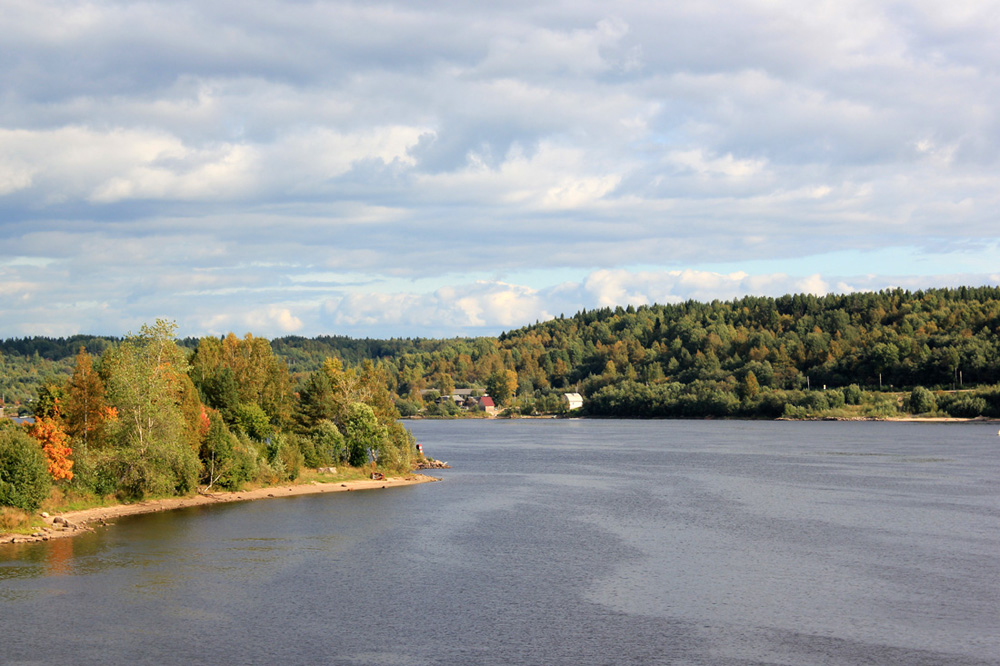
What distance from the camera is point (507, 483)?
66750mm

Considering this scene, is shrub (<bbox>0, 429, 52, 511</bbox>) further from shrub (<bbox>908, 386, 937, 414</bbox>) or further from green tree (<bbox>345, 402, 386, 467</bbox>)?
shrub (<bbox>908, 386, 937, 414</bbox>)

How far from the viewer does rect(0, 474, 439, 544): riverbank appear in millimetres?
41375

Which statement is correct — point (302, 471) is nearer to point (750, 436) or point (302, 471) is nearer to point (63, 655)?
point (63, 655)

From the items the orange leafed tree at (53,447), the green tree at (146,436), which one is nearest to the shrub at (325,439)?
the green tree at (146,436)

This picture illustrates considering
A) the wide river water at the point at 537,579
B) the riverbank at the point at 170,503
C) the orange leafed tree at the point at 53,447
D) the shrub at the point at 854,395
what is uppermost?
the orange leafed tree at the point at 53,447

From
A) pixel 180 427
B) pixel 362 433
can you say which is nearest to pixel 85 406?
pixel 180 427

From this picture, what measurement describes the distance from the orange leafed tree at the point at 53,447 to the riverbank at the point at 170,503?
2.25 meters

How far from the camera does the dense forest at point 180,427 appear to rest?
1847 inches

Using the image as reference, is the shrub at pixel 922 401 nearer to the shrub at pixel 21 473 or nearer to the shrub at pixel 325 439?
the shrub at pixel 325 439

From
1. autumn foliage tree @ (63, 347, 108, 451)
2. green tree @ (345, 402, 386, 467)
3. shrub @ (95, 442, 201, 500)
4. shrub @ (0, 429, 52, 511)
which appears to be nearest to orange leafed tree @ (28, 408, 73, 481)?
shrub @ (95, 442, 201, 500)

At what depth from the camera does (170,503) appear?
5194cm

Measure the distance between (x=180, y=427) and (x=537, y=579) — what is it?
27936 mm

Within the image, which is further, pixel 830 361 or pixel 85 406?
pixel 830 361

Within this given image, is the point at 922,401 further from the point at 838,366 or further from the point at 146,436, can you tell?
the point at 146,436
